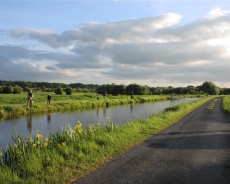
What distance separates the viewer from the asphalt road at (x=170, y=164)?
6.77m

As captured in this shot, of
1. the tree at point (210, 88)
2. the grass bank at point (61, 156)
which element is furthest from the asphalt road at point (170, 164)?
the tree at point (210, 88)

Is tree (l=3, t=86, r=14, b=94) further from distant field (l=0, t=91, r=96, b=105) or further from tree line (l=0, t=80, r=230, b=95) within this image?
distant field (l=0, t=91, r=96, b=105)

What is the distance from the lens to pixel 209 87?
5955 inches

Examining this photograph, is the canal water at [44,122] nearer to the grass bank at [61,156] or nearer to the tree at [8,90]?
the grass bank at [61,156]

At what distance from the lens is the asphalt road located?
22.2 feet

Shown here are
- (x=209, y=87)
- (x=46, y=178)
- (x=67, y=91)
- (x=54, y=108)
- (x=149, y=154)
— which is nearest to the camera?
(x=46, y=178)

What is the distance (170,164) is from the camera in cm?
811

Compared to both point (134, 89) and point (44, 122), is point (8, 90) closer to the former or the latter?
point (44, 122)

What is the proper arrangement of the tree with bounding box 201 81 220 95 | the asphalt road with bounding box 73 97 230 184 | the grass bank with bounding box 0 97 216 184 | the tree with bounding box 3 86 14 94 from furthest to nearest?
the tree with bounding box 201 81 220 95 < the tree with bounding box 3 86 14 94 < the grass bank with bounding box 0 97 216 184 < the asphalt road with bounding box 73 97 230 184

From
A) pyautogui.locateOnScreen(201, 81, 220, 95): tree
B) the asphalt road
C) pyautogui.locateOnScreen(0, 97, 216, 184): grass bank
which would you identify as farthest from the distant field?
pyautogui.locateOnScreen(201, 81, 220, 95): tree

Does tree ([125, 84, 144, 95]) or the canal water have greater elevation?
tree ([125, 84, 144, 95])

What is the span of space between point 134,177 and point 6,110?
24.4m

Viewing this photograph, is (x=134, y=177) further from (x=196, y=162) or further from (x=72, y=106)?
(x=72, y=106)

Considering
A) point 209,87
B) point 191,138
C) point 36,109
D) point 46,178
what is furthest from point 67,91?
point 209,87
